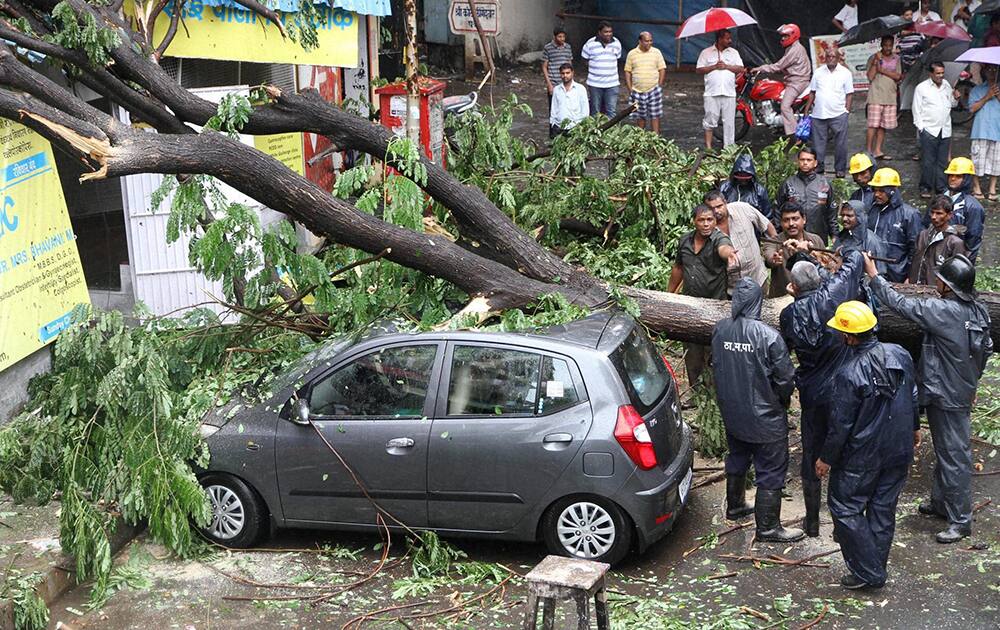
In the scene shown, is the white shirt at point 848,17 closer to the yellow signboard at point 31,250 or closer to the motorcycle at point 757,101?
the motorcycle at point 757,101

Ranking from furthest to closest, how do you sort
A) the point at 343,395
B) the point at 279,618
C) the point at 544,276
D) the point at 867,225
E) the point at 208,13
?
the point at 208,13
the point at 867,225
the point at 544,276
the point at 343,395
the point at 279,618

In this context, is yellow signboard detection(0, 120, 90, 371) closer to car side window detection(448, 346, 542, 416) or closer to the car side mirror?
the car side mirror

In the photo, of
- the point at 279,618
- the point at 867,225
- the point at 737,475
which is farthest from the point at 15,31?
the point at 867,225

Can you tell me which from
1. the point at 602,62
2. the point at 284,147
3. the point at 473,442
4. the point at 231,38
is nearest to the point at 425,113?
the point at 284,147

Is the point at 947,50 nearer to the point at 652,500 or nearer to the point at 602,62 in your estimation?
the point at 602,62

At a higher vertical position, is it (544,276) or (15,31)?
(15,31)

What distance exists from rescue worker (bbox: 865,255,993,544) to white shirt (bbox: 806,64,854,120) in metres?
7.90

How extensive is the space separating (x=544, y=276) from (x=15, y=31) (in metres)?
4.31

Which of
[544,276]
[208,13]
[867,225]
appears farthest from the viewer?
[208,13]

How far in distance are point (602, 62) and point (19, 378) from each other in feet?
33.2

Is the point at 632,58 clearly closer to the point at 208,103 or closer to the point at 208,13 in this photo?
the point at 208,13

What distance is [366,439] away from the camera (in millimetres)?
6949

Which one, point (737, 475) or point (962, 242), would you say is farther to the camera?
point (962, 242)

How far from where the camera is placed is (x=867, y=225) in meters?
9.40
